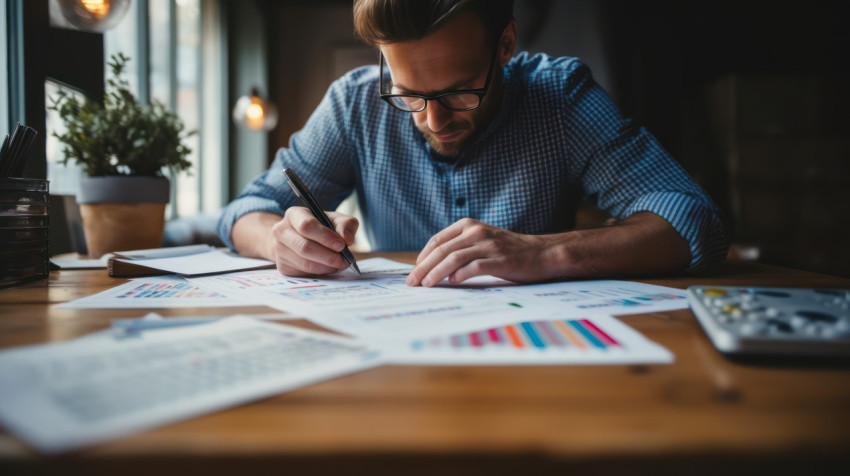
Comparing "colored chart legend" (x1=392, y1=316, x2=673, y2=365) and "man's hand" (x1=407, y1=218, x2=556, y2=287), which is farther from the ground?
"man's hand" (x1=407, y1=218, x2=556, y2=287)

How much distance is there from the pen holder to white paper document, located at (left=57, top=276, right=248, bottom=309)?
6.0 inches

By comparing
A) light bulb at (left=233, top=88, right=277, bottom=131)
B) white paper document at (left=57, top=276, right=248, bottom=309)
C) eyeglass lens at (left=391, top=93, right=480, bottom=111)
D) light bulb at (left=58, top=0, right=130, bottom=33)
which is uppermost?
light bulb at (left=233, top=88, right=277, bottom=131)

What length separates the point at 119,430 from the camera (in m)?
0.25

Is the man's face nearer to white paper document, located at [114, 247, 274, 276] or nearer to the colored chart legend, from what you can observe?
white paper document, located at [114, 247, 274, 276]

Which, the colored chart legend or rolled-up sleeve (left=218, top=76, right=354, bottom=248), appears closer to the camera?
the colored chart legend

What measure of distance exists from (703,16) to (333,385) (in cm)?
311

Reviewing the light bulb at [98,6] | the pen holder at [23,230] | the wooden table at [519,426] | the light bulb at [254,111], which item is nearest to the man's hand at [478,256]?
the wooden table at [519,426]

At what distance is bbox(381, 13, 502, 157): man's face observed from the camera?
38.3 inches

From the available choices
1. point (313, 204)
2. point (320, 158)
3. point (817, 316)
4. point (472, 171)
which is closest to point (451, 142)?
point (472, 171)

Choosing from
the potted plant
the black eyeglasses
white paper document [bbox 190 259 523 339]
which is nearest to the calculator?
white paper document [bbox 190 259 523 339]

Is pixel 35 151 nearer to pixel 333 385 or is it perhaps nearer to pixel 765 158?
pixel 333 385

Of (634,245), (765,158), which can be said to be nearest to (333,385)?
(634,245)

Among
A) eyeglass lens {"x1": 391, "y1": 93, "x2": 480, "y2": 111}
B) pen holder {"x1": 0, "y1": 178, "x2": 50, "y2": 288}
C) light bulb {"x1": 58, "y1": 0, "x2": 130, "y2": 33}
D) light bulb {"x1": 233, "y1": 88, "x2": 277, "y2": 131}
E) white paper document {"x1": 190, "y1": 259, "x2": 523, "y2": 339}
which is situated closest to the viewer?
white paper document {"x1": 190, "y1": 259, "x2": 523, "y2": 339}

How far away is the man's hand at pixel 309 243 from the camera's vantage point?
78cm
